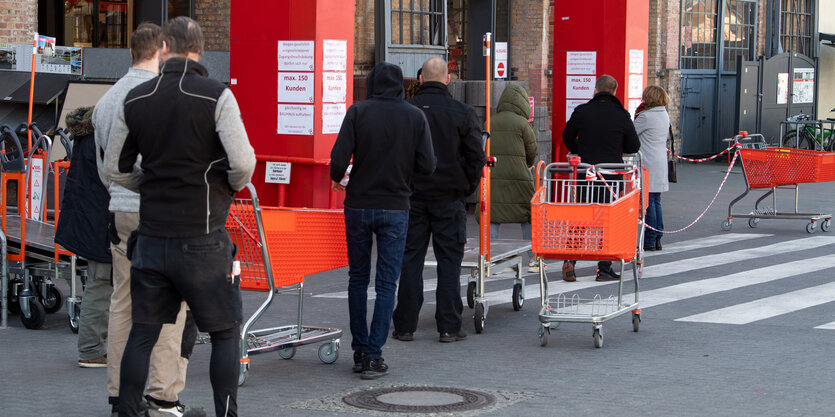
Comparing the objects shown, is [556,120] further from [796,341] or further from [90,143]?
[90,143]

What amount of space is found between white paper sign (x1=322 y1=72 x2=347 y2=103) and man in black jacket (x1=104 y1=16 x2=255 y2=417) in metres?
7.78

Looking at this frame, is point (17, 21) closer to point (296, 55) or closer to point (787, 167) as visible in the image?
point (296, 55)

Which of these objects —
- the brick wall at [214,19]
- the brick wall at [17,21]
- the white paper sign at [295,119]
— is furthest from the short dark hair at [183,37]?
the brick wall at [214,19]

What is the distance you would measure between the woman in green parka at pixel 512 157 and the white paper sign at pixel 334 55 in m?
3.01

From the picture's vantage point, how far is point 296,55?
A: 523 inches

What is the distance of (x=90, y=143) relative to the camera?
757cm

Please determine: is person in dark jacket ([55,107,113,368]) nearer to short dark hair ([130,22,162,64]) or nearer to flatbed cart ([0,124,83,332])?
flatbed cart ([0,124,83,332])

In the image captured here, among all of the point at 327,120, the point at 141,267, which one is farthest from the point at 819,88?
the point at 141,267

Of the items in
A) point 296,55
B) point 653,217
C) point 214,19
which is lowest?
point 653,217

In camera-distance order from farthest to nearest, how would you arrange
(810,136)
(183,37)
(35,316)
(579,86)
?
Answer: (810,136)
(579,86)
(35,316)
(183,37)

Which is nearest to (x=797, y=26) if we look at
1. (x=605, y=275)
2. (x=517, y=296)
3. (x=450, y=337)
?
(x=605, y=275)

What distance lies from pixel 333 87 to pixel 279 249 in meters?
6.38

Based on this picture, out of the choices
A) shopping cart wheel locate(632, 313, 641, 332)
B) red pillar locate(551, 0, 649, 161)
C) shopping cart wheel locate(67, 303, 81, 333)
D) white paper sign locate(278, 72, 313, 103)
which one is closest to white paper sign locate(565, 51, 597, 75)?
red pillar locate(551, 0, 649, 161)

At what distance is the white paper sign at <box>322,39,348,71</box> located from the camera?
13.3 m
